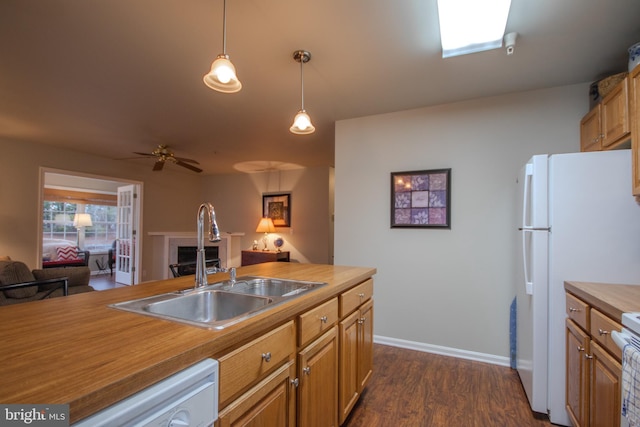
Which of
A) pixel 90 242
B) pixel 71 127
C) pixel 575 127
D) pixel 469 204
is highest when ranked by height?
pixel 71 127

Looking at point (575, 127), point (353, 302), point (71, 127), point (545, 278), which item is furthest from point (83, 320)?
point (71, 127)

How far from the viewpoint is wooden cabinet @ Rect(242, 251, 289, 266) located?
5.52 metres

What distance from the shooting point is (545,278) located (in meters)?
1.90

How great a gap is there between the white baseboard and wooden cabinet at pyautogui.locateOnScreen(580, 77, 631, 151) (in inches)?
73.7

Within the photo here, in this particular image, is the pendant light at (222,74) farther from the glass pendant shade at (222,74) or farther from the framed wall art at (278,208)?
the framed wall art at (278,208)

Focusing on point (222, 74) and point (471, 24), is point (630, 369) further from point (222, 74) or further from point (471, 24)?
point (222, 74)

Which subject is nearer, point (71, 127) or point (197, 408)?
point (197, 408)

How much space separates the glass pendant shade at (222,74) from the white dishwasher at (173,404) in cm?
131

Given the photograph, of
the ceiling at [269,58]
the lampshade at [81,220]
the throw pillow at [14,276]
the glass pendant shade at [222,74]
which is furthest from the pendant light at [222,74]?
the lampshade at [81,220]

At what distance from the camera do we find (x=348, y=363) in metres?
1.76

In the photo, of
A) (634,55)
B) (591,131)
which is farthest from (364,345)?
(634,55)

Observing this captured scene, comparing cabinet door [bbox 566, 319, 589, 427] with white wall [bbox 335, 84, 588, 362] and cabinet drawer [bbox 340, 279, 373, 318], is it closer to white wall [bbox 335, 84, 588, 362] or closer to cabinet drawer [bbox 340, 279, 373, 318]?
white wall [bbox 335, 84, 588, 362]

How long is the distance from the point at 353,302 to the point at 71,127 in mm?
4078

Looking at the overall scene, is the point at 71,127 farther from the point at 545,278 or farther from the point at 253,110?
the point at 545,278
